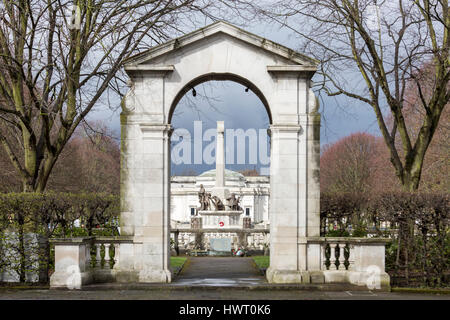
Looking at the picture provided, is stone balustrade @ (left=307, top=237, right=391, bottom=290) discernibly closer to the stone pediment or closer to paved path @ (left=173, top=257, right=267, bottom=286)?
paved path @ (left=173, top=257, right=267, bottom=286)

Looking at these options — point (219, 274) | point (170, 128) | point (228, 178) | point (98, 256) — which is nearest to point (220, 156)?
point (219, 274)

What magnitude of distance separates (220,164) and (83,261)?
25849 millimetres

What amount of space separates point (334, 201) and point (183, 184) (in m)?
67.1

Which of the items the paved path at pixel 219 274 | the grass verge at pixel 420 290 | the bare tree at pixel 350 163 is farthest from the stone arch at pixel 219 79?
the bare tree at pixel 350 163

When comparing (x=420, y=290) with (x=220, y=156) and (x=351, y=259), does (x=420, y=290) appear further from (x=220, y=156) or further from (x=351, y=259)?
(x=220, y=156)

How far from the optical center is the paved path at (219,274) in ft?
48.5

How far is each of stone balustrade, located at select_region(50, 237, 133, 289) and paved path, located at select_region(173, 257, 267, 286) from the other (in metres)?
1.75

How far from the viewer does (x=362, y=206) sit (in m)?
16.8

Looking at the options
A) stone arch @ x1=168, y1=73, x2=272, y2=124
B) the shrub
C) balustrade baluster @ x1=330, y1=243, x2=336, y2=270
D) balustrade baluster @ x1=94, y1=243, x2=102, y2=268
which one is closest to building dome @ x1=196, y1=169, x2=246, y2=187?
stone arch @ x1=168, y1=73, x2=272, y2=124

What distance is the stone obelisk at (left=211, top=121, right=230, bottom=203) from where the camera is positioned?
39.0 meters

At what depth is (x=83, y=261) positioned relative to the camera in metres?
14.0

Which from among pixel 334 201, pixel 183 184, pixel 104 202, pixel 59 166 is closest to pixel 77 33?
pixel 104 202

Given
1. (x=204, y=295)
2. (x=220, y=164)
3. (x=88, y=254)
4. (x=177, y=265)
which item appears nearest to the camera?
(x=204, y=295)

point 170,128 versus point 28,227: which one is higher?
point 170,128
